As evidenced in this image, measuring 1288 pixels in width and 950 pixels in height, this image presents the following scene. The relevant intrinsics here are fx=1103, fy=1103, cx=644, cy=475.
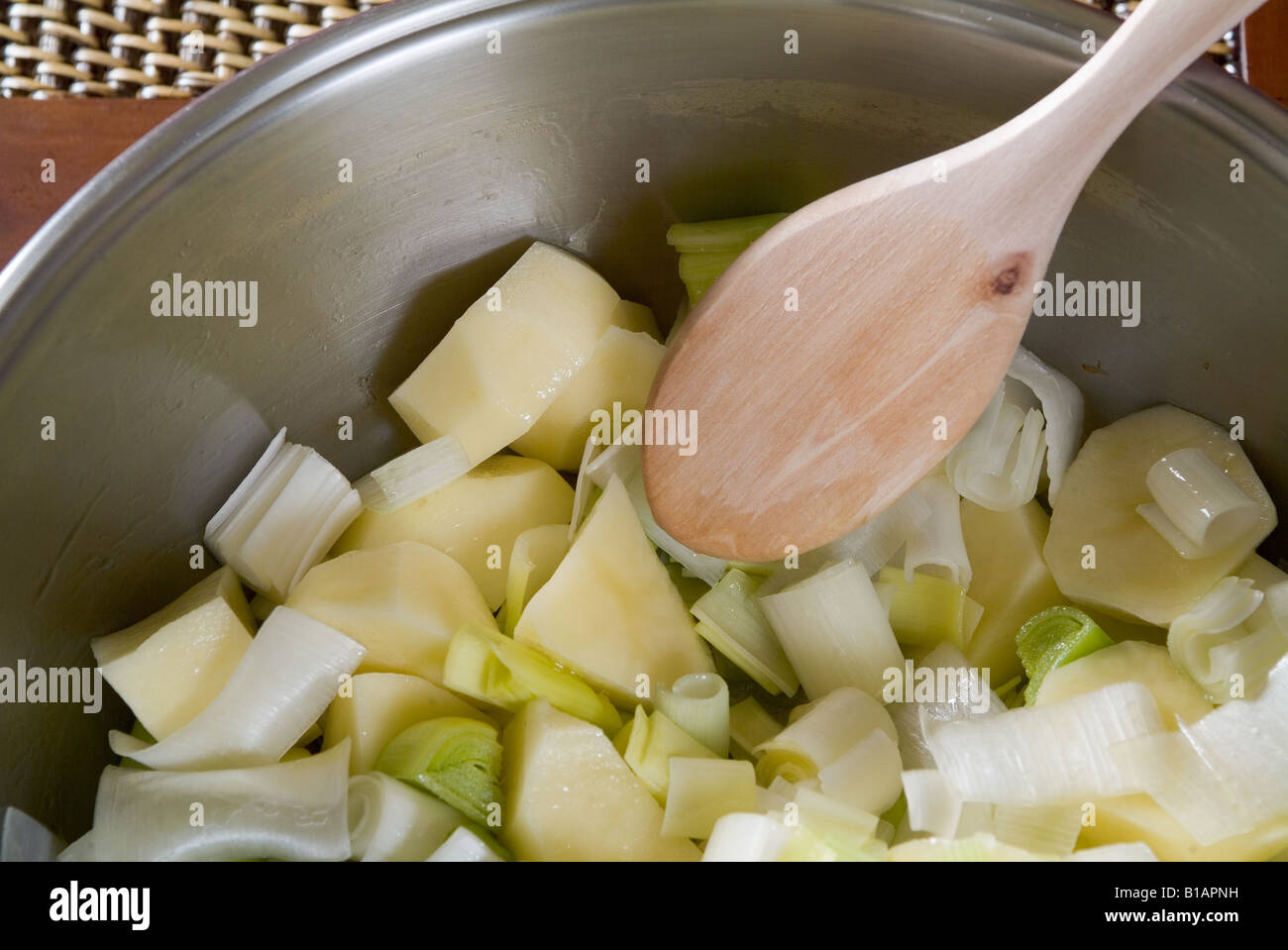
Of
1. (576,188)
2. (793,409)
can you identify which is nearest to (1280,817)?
(793,409)

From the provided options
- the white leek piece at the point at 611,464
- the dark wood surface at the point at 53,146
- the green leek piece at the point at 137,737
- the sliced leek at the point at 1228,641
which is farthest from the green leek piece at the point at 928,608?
the dark wood surface at the point at 53,146

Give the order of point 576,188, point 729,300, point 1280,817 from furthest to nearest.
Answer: point 576,188, point 729,300, point 1280,817

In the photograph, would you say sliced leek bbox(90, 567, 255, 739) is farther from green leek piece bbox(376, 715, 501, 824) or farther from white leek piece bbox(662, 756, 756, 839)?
white leek piece bbox(662, 756, 756, 839)

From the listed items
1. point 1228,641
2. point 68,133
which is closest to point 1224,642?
point 1228,641

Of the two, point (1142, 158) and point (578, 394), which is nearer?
point (1142, 158)

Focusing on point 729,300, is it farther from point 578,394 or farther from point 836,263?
point 578,394

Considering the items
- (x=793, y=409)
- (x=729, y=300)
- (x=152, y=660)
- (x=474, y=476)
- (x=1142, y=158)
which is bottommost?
(x=152, y=660)

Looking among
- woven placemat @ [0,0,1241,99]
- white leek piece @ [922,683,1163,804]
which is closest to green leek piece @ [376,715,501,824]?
white leek piece @ [922,683,1163,804]
